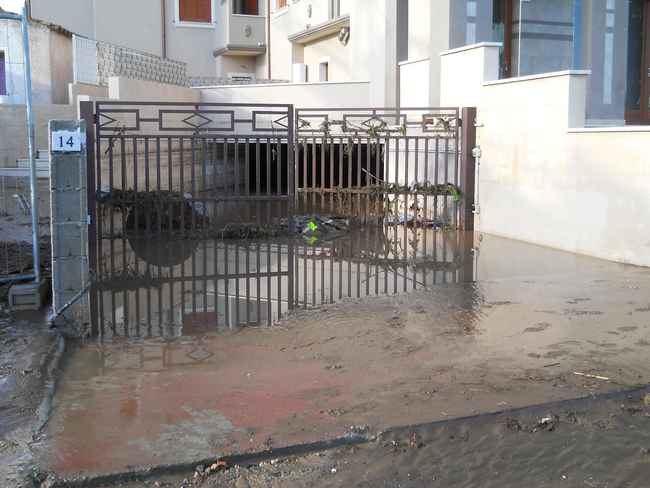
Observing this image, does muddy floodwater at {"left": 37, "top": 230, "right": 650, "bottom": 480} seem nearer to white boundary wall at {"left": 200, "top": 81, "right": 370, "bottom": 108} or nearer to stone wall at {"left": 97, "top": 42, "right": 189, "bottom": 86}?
stone wall at {"left": 97, "top": 42, "right": 189, "bottom": 86}

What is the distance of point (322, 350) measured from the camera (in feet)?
21.1

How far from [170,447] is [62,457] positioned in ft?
1.89

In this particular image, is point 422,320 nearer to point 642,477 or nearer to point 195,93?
point 642,477

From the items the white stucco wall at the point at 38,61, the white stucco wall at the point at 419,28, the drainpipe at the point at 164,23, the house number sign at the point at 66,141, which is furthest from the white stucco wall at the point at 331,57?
the house number sign at the point at 66,141

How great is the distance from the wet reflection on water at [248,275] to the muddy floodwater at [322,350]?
4 centimetres

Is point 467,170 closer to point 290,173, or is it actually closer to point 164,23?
point 290,173

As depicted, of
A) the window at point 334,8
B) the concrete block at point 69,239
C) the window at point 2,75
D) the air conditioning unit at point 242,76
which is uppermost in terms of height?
the window at point 334,8

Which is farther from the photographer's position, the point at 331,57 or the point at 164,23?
the point at 164,23

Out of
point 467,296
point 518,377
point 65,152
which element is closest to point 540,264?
point 467,296

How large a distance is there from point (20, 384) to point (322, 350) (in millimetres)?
2305

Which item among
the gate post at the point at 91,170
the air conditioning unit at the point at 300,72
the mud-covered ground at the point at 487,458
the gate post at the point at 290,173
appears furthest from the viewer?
the air conditioning unit at the point at 300,72

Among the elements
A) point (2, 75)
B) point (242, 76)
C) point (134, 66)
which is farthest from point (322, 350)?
point (242, 76)

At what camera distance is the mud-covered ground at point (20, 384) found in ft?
14.0

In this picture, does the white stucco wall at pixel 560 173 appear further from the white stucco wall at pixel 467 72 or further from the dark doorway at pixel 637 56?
the dark doorway at pixel 637 56
